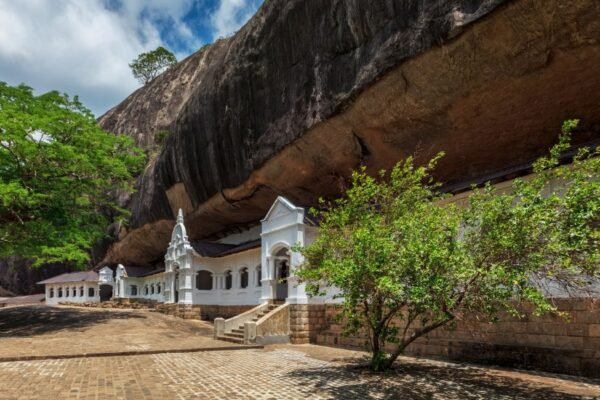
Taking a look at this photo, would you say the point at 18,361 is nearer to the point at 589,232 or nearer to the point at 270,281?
the point at 270,281

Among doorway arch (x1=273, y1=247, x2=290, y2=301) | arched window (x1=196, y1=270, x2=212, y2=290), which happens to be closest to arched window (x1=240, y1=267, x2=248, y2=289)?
doorway arch (x1=273, y1=247, x2=290, y2=301)

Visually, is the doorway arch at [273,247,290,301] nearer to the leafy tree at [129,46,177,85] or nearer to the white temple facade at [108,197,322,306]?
the white temple facade at [108,197,322,306]

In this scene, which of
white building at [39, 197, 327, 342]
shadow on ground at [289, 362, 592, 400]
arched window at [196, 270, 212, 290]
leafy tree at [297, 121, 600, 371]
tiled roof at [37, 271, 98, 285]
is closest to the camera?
leafy tree at [297, 121, 600, 371]

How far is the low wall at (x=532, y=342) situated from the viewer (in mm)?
9438

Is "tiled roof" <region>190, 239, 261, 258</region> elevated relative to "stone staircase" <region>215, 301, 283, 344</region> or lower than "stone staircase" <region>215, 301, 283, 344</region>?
elevated

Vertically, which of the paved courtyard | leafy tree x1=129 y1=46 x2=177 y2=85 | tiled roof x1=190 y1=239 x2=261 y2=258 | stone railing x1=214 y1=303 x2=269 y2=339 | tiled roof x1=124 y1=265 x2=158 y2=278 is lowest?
the paved courtyard

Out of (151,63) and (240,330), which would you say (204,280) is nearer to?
(240,330)

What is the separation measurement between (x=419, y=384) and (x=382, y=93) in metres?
9.10

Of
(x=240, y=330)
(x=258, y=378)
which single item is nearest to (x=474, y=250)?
(x=258, y=378)

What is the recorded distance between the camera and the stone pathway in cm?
823

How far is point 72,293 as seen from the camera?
49.4m

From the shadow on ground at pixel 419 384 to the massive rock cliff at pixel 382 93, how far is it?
266 inches

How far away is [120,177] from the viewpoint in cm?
2300

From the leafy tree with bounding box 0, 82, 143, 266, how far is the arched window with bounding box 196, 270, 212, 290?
875 cm
